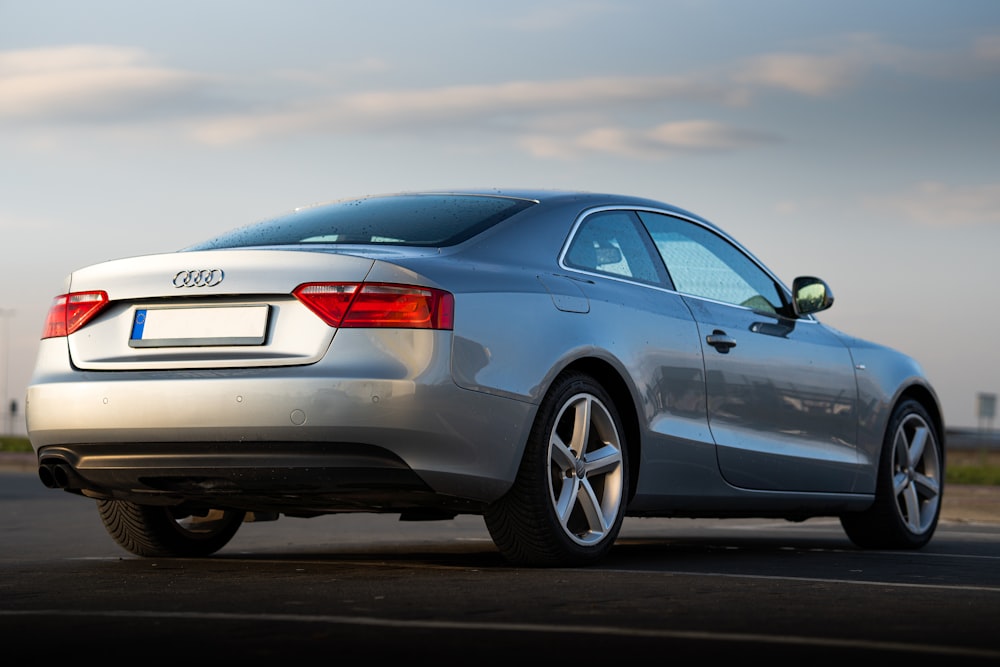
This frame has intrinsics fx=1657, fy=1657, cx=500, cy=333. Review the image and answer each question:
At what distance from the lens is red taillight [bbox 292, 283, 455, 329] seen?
19.4 feet

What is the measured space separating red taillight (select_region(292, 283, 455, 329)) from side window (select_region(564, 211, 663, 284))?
104 cm

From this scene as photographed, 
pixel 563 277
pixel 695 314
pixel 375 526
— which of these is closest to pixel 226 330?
pixel 563 277

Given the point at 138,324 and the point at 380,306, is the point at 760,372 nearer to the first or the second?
the point at 380,306

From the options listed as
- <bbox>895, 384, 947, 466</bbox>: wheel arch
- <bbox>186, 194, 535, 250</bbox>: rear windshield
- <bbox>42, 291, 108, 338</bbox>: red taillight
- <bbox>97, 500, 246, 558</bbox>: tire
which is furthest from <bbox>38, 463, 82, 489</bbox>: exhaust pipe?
<bbox>895, 384, 947, 466</bbox>: wheel arch

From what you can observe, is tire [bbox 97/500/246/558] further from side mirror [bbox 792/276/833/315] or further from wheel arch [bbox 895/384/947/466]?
wheel arch [bbox 895/384/947/466]

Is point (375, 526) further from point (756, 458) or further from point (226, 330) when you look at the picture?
point (226, 330)

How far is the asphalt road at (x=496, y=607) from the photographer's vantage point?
4.05 m

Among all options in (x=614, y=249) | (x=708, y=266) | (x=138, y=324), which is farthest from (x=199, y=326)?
(x=708, y=266)

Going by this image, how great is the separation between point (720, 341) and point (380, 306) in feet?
7.12

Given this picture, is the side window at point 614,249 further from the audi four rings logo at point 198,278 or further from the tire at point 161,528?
the tire at point 161,528

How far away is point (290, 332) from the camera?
597cm

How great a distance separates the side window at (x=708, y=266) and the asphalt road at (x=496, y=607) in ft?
4.13

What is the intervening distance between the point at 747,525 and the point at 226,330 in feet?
25.0

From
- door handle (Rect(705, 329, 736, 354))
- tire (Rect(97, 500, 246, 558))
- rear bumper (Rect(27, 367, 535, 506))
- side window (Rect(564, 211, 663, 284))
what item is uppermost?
side window (Rect(564, 211, 663, 284))
